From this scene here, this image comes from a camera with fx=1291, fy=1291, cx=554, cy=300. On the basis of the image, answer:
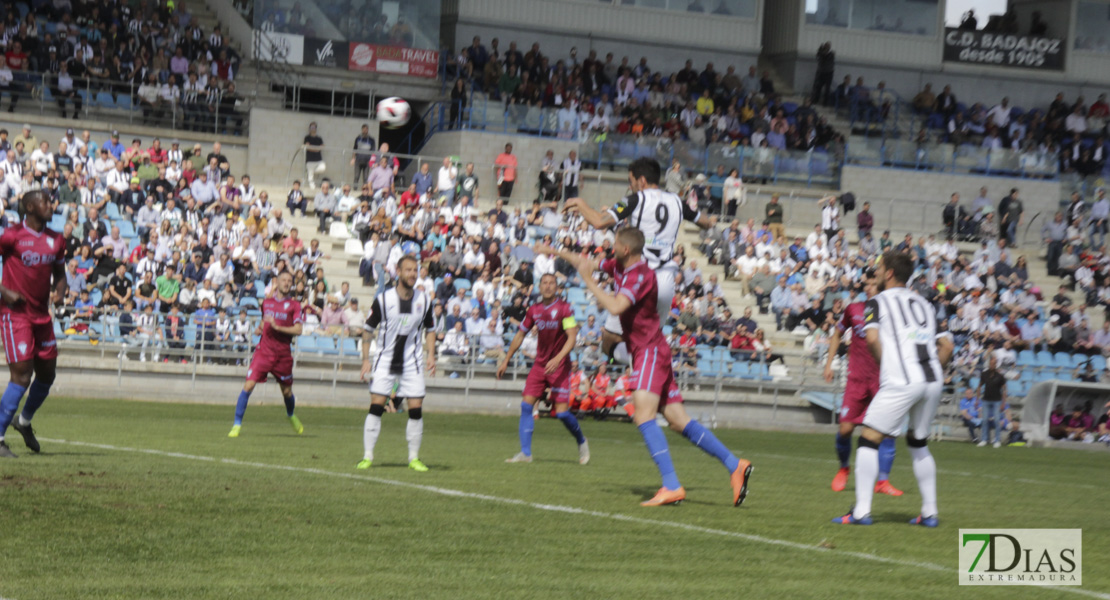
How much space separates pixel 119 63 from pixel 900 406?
26.3 metres

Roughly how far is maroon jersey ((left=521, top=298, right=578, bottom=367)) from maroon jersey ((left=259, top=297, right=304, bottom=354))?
362 centimetres

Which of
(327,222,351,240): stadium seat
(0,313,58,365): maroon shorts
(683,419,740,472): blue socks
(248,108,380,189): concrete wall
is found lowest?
(683,419,740,472): blue socks

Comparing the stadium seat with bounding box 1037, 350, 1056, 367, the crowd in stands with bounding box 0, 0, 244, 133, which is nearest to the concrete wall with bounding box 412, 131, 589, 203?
the crowd in stands with bounding box 0, 0, 244, 133

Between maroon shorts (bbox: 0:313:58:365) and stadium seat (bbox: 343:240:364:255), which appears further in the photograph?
stadium seat (bbox: 343:240:364:255)

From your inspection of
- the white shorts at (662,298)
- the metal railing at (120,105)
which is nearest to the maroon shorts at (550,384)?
the white shorts at (662,298)

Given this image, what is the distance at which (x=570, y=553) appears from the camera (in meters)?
7.69

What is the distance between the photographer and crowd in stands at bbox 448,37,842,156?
3478 cm

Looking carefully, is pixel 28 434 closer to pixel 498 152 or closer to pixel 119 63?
pixel 119 63

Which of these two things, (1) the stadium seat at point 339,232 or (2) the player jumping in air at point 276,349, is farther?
(1) the stadium seat at point 339,232

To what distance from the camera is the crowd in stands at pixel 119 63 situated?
30359mm

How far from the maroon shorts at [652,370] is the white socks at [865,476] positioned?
1402 mm

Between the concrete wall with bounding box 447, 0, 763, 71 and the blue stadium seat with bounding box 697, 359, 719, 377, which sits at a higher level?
the concrete wall with bounding box 447, 0, 763, 71

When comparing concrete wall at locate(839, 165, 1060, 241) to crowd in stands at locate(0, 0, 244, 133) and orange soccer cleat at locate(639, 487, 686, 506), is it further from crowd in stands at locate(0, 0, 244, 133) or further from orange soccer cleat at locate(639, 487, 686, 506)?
orange soccer cleat at locate(639, 487, 686, 506)

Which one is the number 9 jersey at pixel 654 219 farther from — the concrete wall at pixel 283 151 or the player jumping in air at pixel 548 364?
the concrete wall at pixel 283 151
